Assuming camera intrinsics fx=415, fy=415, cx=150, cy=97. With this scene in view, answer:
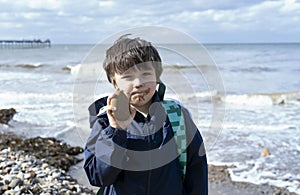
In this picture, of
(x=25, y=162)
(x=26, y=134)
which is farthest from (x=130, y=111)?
(x=26, y=134)

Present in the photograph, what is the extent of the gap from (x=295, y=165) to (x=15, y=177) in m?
4.36

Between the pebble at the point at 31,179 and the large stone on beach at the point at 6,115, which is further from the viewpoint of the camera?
the large stone on beach at the point at 6,115

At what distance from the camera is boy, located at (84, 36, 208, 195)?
68.5 inches

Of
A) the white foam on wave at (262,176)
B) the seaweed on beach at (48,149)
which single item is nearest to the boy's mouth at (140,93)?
the white foam on wave at (262,176)

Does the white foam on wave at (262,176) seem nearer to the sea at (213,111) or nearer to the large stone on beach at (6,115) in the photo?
the sea at (213,111)

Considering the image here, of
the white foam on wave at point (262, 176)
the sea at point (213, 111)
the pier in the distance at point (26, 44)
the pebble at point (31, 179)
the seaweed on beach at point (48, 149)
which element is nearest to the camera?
the sea at point (213, 111)

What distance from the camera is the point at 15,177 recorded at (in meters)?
4.82

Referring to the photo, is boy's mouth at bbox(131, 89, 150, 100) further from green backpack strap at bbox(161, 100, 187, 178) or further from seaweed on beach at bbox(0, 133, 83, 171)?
seaweed on beach at bbox(0, 133, 83, 171)

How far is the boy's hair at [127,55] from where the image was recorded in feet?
5.85

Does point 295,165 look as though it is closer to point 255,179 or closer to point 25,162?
point 255,179

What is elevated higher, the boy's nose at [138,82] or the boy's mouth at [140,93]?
the boy's nose at [138,82]

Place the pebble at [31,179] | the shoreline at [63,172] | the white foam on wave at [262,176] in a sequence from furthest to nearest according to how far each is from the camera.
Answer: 1. the white foam on wave at [262,176]
2. the shoreline at [63,172]
3. the pebble at [31,179]

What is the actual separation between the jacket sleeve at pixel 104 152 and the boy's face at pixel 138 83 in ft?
0.53

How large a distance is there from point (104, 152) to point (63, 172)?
420 centimetres
